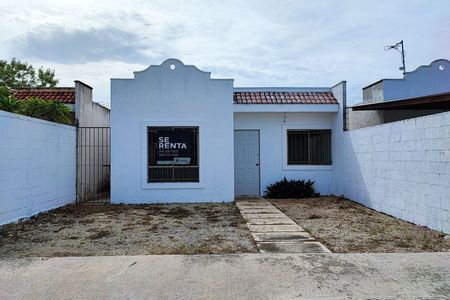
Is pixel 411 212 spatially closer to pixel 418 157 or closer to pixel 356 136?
pixel 418 157

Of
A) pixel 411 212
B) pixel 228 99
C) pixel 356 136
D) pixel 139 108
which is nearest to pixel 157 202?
pixel 139 108

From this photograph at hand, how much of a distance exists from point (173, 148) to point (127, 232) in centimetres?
482

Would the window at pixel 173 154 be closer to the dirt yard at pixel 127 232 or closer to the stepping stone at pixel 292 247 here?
the dirt yard at pixel 127 232

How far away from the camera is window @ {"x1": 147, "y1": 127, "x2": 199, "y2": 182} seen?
1239 centimetres

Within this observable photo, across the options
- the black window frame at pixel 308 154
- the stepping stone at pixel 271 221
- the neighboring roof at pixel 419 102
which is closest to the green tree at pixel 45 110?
the stepping stone at pixel 271 221

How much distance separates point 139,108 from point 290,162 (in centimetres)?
562

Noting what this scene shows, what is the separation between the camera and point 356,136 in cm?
1203

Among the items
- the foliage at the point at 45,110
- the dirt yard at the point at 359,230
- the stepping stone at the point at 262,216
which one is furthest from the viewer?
the foliage at the point at 45,110

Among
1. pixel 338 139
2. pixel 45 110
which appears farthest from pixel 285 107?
pixel 45 110

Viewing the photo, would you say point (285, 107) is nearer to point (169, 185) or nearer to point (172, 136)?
point (172, 136)

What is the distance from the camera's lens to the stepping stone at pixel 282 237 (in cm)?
707

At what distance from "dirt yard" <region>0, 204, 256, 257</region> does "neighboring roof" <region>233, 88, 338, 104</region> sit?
14.6 feet

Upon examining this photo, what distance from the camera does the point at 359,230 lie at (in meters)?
7.95

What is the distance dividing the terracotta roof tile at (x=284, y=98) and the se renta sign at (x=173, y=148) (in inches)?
97.2
